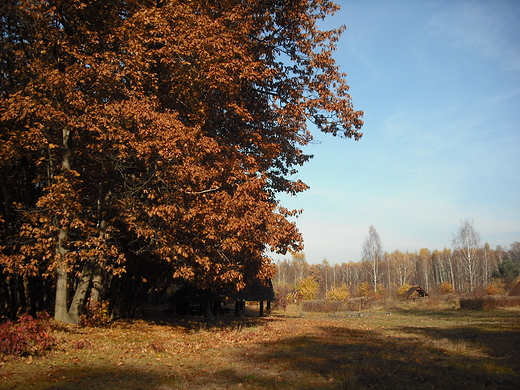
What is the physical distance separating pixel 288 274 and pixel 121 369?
4782 inches

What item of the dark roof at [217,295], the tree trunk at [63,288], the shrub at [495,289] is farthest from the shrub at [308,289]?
the tree trunk at [63,288]

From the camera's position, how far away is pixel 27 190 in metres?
15.8

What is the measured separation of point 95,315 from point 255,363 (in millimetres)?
7430

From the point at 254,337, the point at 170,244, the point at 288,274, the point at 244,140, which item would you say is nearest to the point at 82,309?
the point at 170,244

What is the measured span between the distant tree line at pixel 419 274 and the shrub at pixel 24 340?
4795cm

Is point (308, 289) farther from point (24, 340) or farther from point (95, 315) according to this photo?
point (24, 340)

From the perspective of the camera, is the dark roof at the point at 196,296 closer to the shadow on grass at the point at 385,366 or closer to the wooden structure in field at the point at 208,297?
the wooden structure in field at the point at 208,297

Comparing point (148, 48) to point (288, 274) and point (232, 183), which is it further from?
point (288, 274)

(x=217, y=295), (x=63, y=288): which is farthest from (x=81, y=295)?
(x=217, y=295)

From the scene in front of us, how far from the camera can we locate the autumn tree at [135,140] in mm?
11938

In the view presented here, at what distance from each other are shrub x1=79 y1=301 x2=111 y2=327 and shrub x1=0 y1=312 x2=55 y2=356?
4443mm

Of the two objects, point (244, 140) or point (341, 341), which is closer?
point (341, 341)

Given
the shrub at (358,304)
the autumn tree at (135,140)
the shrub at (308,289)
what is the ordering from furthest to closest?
the shrub at (308,289)
the shrub at (358,304)
the autumn tree at (135,140)

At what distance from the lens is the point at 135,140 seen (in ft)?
38.8
